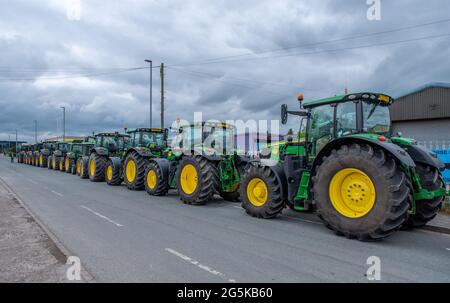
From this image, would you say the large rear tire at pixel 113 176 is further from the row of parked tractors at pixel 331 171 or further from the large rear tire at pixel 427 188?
the large rear tire at pixel 427 188

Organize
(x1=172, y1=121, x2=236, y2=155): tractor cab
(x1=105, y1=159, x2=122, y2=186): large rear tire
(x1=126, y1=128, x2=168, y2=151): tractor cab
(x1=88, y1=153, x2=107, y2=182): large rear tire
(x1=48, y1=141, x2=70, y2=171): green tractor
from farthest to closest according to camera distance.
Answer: (x1=48, y1=141, x2=70, y2=171): green tractor, (x1=88, y1=153, x2=107, y2=182): large rear tire, (x1=105, y1=159, x2=122, y2=186): large rear tire, (x1=126, y1=128, x2=168, y2=151): tractor cab, (x1=172, y1=121, x2=236, y2=155): tractor cab

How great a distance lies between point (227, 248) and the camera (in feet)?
17.9

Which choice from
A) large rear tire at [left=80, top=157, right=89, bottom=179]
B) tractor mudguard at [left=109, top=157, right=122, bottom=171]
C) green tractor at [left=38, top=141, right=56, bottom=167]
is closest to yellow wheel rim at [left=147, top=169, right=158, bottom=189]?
tractor mudguard at [left=109, top=157, right=122, bottom=171]

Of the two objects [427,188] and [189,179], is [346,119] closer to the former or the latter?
[427,188]

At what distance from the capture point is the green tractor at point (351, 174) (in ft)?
18.0

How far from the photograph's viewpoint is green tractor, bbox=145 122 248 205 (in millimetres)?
9836

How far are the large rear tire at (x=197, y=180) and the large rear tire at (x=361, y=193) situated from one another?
3962 millimetres

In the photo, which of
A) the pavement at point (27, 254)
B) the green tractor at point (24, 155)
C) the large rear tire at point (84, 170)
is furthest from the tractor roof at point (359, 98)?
the green tractor at point (24, 155)

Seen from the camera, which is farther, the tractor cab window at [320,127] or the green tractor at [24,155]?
the green tractor at [24,155]

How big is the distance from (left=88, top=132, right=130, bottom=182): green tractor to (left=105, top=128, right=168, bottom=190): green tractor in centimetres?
81

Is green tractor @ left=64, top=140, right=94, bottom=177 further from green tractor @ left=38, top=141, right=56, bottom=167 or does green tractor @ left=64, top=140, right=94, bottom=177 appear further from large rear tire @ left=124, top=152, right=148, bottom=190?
large rear tire @ left=124, top=152, right=148, bottom=190
